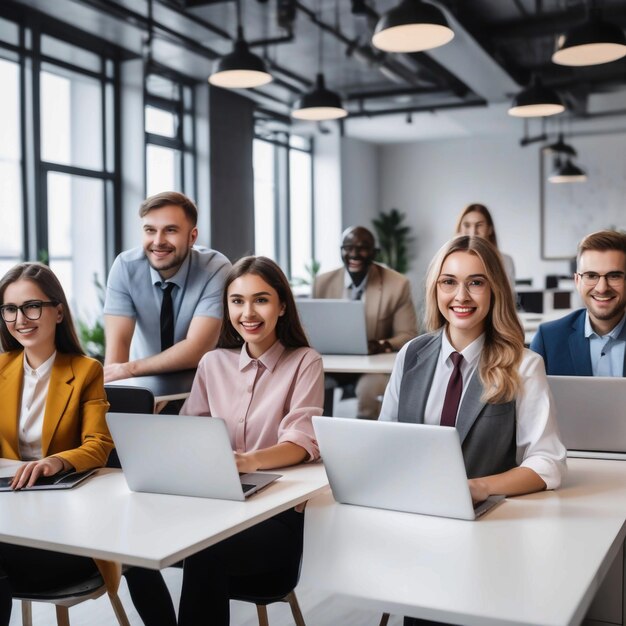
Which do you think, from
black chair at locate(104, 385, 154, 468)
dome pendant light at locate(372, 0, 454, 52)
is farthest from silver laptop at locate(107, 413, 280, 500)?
dome pendant light at locate(372, 0, 454, 52)

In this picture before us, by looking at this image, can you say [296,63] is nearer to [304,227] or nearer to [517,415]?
[304,227]

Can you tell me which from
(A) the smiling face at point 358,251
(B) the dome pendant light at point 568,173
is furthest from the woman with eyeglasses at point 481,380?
(B) the dome pendant light at point 568,173

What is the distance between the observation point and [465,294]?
1936 millimetres

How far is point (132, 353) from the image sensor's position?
3420 millimetres

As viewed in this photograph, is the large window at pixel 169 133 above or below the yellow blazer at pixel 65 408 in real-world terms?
above

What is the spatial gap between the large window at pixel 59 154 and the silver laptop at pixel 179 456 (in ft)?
15.3

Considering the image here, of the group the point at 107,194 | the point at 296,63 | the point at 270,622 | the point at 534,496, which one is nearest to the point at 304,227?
the point at 296,63

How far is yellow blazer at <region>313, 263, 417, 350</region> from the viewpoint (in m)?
4.17

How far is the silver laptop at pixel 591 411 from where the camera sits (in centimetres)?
204

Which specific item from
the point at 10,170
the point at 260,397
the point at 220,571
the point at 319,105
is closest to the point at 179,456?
the point at 220,571

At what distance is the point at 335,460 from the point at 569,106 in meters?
9.09

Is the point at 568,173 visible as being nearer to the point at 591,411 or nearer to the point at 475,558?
the point at 591,411

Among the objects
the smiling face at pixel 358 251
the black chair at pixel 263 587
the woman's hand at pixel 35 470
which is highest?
the smiling face at pixel 358 251

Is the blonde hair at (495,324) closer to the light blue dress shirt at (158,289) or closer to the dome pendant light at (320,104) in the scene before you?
the light blue dress shirt at (158,289)
